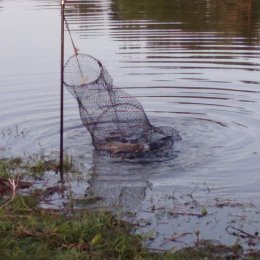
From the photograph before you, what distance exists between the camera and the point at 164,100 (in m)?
12.1

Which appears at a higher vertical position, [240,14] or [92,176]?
[240,14]

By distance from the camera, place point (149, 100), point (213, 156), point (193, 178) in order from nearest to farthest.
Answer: point (193, 178) < point (213, 156) < point (149, 100)

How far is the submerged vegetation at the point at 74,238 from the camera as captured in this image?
17.8 ft

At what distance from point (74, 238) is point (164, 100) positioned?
6609mm

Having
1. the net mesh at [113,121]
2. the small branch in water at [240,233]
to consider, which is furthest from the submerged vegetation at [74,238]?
the net mesh at [113,121]

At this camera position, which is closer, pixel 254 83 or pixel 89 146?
pixel 89 146

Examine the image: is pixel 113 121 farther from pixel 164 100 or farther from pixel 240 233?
pixel 240 233

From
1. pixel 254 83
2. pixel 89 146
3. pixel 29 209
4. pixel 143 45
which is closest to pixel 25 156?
pixel 89 146

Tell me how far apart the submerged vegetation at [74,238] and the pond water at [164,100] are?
0.35m

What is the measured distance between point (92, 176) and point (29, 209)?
5.87 ft

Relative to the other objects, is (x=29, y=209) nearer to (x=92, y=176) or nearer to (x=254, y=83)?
(x=92, y=176)

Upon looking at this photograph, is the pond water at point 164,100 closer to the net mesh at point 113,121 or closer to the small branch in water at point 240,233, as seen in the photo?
the small branch in water at point 240,233

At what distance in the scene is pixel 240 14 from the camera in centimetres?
2306

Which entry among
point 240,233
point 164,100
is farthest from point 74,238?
point 164,100
